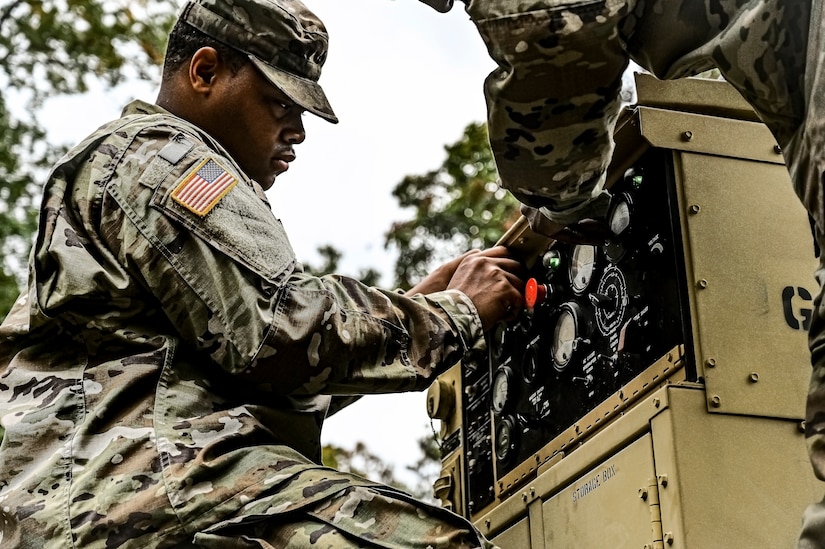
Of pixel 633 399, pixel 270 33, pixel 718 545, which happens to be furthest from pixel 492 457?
pixel 270 33

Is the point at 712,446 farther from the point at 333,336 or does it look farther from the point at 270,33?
the point at 270,33

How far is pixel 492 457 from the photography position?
11.5ft

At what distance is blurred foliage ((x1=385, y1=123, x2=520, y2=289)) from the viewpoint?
11.8 metres

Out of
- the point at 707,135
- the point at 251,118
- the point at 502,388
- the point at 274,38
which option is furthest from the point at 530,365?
the point at 274,38

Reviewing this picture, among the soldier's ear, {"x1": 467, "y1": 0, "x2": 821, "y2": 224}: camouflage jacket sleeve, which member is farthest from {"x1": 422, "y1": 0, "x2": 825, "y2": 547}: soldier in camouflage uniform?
the soldier's ear

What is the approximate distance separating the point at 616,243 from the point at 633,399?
42 cm

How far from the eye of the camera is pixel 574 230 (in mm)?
2945

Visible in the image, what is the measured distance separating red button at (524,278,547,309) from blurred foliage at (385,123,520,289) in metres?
8.22

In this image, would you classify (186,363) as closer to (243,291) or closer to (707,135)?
(243,291)

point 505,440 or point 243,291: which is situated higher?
point 505,440

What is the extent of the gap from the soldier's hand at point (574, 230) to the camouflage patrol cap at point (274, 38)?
598mm

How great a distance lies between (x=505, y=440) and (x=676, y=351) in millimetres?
920

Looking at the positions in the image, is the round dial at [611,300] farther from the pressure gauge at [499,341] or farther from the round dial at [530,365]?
the pressure gauge at [499,341]

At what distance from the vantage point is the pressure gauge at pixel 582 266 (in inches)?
119
